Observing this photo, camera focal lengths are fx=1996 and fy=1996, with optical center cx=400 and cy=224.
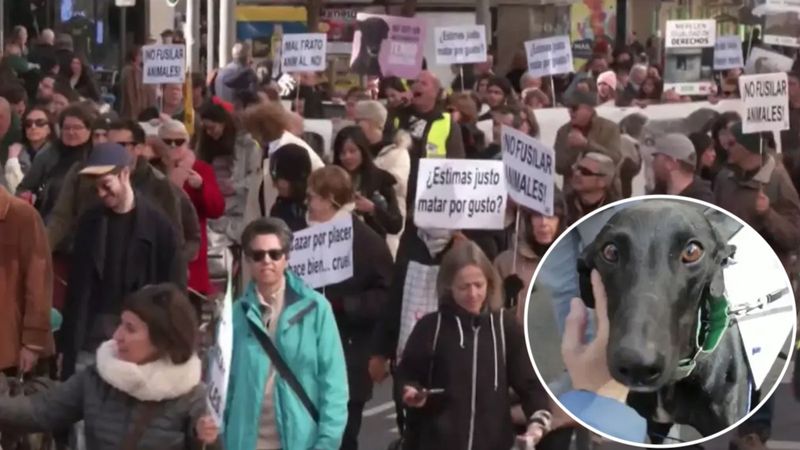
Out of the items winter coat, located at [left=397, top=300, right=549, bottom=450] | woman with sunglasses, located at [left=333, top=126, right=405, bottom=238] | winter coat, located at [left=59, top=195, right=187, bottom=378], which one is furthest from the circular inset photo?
woman with sunglasses, located at [left=333, top=126, right=405, bottom=238]

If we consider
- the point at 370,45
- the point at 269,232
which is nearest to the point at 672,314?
the point at 269,232

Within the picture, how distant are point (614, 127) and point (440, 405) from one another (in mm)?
7762

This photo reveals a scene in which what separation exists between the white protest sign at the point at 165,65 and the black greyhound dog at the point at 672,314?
578 inches

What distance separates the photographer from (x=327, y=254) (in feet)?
28.5

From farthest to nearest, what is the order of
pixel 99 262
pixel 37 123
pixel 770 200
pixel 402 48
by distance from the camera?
pixel 402 48
pixel 37 123
pixel 770 200
pixel 99 262

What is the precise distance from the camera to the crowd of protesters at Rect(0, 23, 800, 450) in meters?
5.95

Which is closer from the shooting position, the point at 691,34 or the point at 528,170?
the point at 528,170

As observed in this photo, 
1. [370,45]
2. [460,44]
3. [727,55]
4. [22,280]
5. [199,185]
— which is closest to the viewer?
[22,280]

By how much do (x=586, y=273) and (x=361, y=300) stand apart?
235 inches

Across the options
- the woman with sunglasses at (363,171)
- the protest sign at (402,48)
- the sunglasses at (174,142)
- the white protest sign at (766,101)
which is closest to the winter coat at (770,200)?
the woman with sunglasses at (363,171)

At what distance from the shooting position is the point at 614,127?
576 inches

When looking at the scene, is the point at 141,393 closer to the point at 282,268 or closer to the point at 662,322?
the point at 282,268

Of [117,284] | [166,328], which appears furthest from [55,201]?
[166,328]

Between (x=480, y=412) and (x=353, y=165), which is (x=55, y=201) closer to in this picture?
(x=353, y=165)
